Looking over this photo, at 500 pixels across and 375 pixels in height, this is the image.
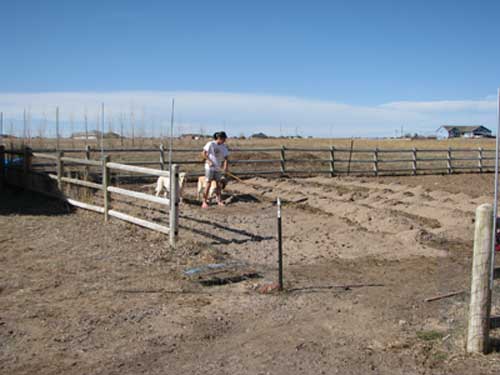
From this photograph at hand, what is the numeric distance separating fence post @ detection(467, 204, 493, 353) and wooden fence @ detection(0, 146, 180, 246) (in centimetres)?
476

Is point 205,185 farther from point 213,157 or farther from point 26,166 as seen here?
point 26,166

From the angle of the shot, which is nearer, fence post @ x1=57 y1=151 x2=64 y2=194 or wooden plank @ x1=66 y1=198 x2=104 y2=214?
wooden plank @ x1=66 y1=198 x2=104 y2=214

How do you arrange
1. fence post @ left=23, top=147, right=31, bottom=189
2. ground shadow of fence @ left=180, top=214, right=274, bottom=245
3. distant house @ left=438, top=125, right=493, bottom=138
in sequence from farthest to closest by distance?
distant house @ left=438, top=125, right=493, bottom=138
fence post @ left=23, top=147, right=31, bottom=189
ground shadow of fence @ left=180, top=214, right=274, bottom=245

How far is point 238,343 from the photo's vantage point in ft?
15.6

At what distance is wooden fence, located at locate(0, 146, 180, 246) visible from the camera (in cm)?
841

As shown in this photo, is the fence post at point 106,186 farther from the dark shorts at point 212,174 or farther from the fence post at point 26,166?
the fence post at point 26,166

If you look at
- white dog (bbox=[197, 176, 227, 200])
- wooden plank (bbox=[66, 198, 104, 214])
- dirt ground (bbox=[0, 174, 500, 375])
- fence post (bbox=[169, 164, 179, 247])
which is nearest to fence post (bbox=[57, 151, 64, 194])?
wooden plank (bbox=[66, 198, 104, 214])

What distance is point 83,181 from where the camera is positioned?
11625mm

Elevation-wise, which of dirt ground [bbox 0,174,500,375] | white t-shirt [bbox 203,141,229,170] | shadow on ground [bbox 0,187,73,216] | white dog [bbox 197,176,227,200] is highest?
white t-shirt [bbox 203,141,229,170]

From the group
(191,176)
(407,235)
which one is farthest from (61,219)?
(191,176)

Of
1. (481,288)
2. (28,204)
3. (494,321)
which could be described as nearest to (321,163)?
(28,204)

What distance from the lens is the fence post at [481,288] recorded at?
4434 mm

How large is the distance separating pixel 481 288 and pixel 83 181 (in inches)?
351

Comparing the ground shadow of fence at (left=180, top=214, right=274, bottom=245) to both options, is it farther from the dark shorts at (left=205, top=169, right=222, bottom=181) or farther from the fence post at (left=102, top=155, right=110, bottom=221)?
the dark shorts at (left=205, top=169, right=222, bottom=181)
